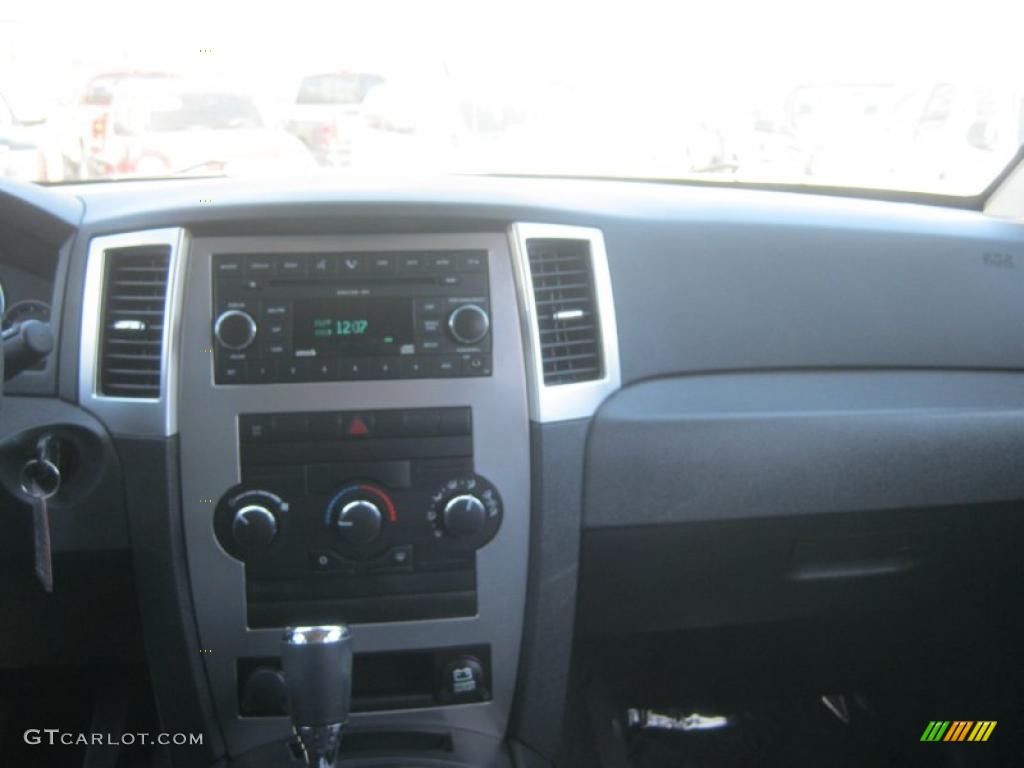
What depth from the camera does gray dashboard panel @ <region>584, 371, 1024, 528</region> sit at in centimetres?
213

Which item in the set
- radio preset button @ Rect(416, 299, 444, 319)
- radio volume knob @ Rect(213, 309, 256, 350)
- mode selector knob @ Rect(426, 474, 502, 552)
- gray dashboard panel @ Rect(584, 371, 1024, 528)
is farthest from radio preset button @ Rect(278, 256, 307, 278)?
gray dashboard panel @ Rect(584, 371, 1024, 528)

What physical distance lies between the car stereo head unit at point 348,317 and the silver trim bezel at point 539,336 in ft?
0.26

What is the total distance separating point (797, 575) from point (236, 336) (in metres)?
1.33

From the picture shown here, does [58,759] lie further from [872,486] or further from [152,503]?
[872,486]

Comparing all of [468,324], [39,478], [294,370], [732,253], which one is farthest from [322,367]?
[732,253]

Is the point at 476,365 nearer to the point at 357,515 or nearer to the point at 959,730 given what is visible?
the point at 357,515

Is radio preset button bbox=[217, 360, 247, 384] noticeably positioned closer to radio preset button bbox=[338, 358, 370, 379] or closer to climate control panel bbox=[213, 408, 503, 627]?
climate control panel bbox=[213, 408, 503, 627]

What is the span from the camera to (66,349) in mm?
1999

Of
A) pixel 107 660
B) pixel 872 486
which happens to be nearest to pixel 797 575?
pixel 872 486

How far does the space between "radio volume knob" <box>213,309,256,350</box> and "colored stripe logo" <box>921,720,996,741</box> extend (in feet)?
6.43

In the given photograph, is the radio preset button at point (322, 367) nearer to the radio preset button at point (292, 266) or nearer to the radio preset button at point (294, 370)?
the radio preset button at point (294, 370)

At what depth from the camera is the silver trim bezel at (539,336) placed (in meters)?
2.03

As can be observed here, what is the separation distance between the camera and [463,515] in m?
2.02

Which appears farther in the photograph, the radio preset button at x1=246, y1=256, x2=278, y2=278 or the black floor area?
the black floor area
